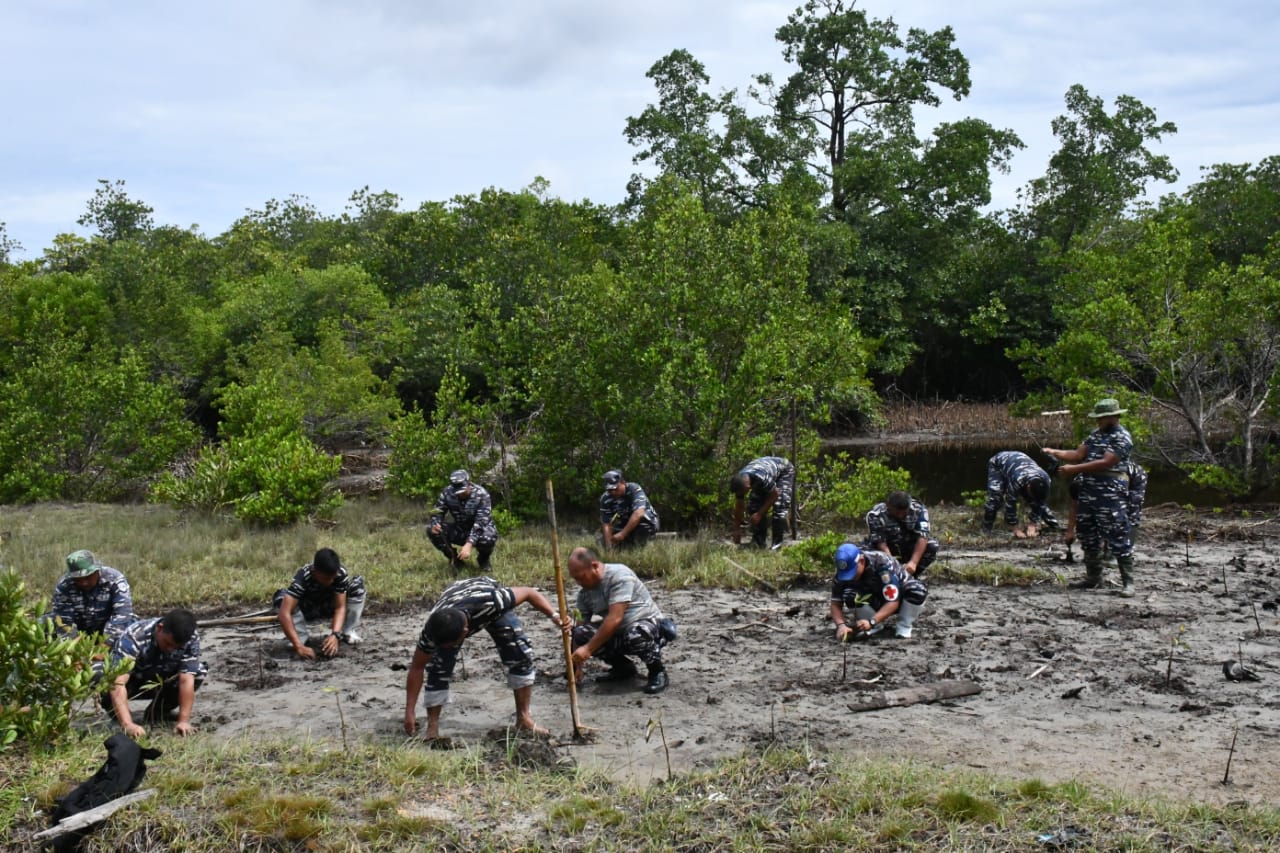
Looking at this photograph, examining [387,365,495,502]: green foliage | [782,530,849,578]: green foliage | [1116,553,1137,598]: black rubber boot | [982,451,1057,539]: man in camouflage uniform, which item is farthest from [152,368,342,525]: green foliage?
[1116,553,1137,598]: black rubber boot

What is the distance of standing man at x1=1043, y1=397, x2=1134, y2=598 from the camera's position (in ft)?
35.7

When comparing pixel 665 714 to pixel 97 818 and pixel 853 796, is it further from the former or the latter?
pixel 97 818

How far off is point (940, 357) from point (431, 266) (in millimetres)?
A: 19303

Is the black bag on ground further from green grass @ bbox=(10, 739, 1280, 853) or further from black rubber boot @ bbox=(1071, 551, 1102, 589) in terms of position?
black rubber boot @ bbox=(1071, 551, 1102, 589)

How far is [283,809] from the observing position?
19.4ft

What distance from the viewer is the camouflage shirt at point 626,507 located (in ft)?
44.3

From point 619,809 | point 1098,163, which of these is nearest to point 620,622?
point 619,809

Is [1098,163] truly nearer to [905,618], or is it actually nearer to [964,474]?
[964,474]

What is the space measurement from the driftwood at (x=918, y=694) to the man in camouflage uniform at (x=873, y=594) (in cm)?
114

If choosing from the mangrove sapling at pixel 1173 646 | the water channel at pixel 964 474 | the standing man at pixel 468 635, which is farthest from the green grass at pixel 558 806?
the water channel at pixel 964 474

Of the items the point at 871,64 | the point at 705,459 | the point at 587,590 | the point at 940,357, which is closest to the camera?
the point at 587,590

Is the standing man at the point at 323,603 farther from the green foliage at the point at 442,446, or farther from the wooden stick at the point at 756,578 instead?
the green foliage at the point at 442,446

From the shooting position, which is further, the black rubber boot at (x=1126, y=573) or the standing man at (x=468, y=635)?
the black rubber boot at (x=1126, y=573)

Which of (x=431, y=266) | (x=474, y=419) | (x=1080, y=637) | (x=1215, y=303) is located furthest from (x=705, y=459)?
(x=431, y=266)
